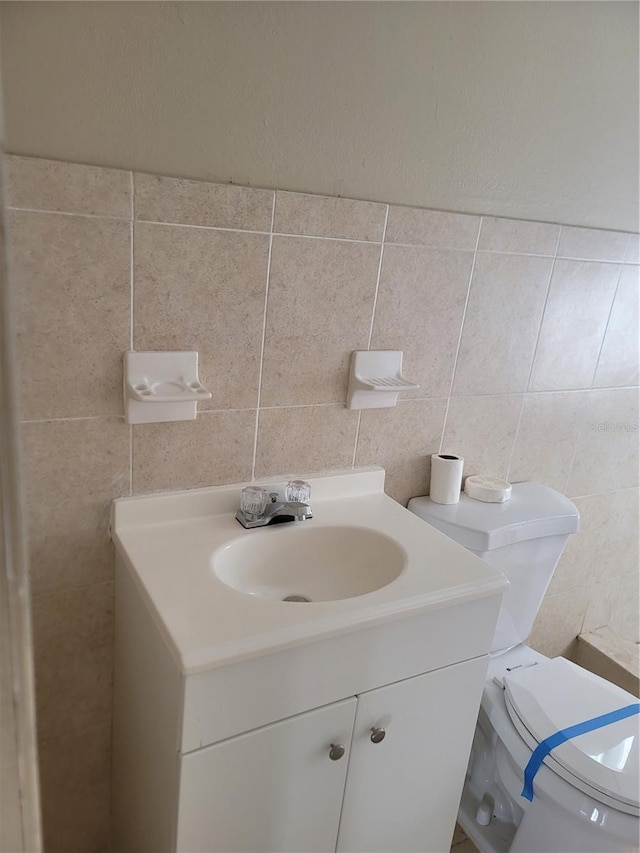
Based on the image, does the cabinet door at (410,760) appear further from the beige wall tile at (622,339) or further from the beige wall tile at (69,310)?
the beige wall tile at (622,339)

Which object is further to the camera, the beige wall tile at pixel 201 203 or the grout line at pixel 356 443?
the grout line at pixel 356 443

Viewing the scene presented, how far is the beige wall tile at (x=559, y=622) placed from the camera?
1963mm

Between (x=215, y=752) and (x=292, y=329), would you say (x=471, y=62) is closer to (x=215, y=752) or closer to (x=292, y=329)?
(x=292, y=329)

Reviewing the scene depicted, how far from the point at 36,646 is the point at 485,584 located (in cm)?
84

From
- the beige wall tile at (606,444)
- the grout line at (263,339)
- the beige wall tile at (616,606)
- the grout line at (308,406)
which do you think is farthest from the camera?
the beige wall tile at (616,606)

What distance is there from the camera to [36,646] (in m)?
1.16

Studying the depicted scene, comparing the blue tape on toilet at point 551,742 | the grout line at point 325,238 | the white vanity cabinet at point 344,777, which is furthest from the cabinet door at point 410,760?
the grout line at point 325,238

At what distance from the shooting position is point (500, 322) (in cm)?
149

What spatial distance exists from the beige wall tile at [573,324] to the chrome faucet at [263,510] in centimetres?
76

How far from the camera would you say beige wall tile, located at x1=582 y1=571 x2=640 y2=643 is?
2.06 meters

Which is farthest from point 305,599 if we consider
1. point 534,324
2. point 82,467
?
point 534,324

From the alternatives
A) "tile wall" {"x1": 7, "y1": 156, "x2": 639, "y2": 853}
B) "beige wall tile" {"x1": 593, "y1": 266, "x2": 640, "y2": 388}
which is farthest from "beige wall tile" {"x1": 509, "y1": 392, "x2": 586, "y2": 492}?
"beige wall tile" {"x1": 593, "y1": 266, "x2": 640, "y2": 388}

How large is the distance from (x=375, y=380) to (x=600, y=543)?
111 cm

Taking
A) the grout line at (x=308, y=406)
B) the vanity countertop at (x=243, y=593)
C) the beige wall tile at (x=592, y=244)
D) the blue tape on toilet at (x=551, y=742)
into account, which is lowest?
the blue tape on toilet at (x=551, y=742)
